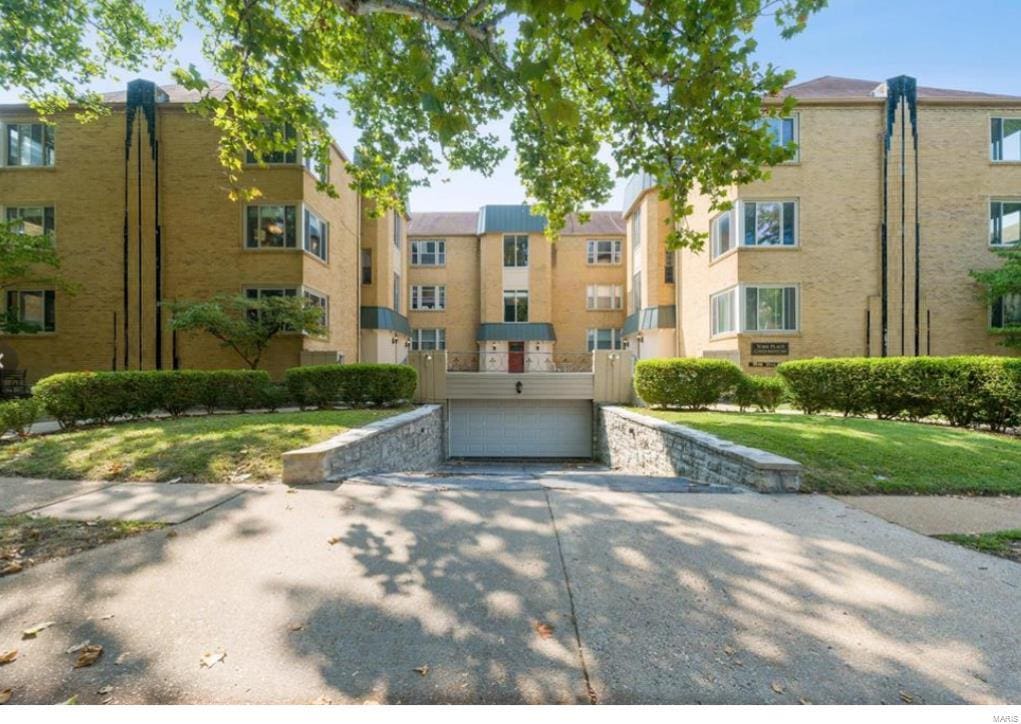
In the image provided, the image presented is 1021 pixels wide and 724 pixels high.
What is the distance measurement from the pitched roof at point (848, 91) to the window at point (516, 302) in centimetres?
1610

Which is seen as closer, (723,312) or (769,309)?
(769,309)

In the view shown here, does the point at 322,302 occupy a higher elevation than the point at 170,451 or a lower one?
higher

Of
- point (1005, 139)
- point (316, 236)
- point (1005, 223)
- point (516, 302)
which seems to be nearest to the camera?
point (1005, 223)

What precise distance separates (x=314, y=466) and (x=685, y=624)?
4.63 m

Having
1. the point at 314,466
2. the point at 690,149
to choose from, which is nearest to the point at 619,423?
the point at 690,149

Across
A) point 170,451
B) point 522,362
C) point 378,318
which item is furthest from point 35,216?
point 522,362

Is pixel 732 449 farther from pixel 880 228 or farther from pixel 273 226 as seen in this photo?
pixel 273 226

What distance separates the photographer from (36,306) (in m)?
16.0

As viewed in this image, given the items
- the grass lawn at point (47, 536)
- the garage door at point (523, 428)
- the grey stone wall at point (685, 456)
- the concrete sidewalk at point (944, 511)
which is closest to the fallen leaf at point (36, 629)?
the grass lawn at point (47, 536)

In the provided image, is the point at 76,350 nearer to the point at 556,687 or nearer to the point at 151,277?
the point at 151,277

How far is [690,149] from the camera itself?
7.37 metres

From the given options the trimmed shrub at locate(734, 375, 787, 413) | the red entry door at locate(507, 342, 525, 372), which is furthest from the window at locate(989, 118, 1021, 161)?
the red entry door at locate(507, 342, 525, 372)

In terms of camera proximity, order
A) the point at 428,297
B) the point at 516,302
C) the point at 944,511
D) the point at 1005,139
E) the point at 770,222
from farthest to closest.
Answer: the point at 428,297, the point at 516,302, the point at 770,222, the point at 1005,139, the point at 944,511

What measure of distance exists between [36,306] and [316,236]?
10.1 metres
